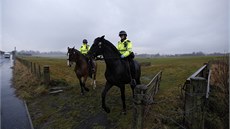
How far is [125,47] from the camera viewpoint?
6723 mm

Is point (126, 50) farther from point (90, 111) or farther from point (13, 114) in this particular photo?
point (13, 114)

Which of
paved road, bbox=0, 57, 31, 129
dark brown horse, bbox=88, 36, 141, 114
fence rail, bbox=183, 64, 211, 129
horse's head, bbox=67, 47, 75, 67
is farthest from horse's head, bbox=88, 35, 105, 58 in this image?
paved road, bbox=0, 57, 31, 129

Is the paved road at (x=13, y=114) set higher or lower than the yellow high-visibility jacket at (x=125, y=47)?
lower

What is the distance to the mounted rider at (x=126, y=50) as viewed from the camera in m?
6.60

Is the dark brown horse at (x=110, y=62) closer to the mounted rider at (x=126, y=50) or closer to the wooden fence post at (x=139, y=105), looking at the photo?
the mounted rider at (x=126, y=50)

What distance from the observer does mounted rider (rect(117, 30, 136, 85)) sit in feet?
21.6

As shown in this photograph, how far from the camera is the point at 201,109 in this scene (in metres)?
4.04

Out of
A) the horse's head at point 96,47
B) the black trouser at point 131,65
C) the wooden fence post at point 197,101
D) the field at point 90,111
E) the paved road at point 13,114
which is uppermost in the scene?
the horse's head at point 96,47

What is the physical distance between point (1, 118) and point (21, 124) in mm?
1363

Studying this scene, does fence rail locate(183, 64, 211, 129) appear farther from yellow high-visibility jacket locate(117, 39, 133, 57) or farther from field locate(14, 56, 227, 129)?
yellow high-visibility jacket locate(117, 39, 133, 57)

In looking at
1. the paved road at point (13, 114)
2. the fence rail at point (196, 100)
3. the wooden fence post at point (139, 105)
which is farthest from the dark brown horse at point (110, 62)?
the paved road at point (13, 114)

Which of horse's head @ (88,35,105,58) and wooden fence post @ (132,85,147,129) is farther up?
horse's head @ (88,35,105,58)

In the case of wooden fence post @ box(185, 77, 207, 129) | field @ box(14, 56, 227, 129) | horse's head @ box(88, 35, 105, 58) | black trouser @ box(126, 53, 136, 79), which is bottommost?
field @ box(14, 56, 227, 129)

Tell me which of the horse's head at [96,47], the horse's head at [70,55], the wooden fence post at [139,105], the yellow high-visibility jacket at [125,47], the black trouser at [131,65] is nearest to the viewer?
the wooden fence post at [139,105]
